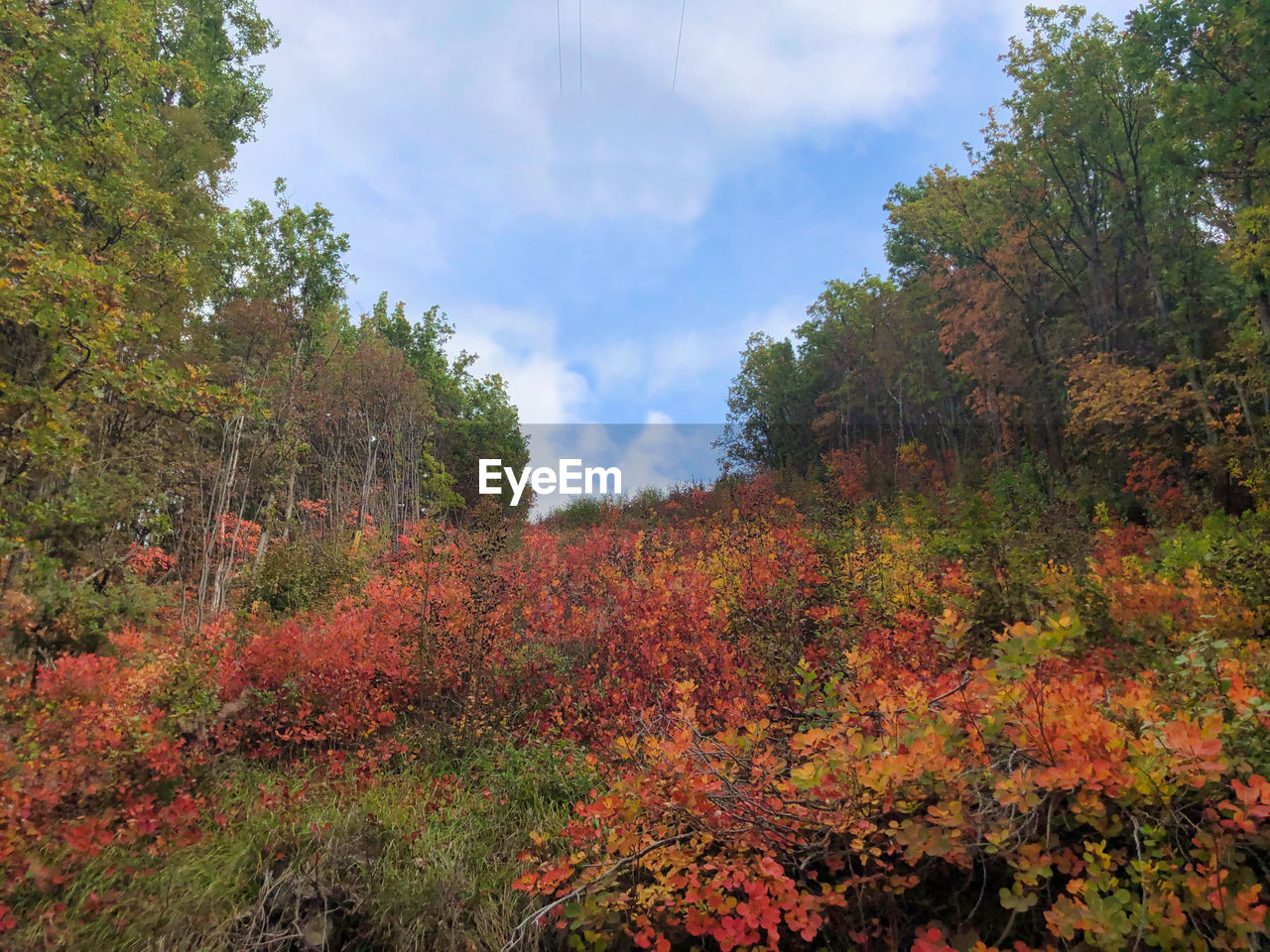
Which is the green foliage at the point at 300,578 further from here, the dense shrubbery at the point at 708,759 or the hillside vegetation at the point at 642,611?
the dense shrubbery at the point at 708,759

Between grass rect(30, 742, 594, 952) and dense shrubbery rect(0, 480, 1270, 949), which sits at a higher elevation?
dense shrubbery rect(0, 480, 1270, 949)

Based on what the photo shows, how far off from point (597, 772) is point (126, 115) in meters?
9.66

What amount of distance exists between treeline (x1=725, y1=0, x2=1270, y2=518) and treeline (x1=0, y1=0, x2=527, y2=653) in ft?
45.3

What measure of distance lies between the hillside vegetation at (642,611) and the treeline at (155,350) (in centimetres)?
8

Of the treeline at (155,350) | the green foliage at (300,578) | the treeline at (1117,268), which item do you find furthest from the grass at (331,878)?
the treeline at (1117,268)

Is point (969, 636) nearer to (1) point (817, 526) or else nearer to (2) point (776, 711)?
(2) point (776, 711)

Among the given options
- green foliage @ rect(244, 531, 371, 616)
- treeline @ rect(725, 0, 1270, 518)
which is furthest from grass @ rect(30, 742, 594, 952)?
treeline @ rect(725, 0, 1270, 518)

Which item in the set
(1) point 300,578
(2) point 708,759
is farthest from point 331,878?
(1) point 300,578

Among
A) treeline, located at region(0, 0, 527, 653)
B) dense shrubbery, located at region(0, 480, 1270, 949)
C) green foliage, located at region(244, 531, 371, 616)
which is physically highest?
treeline, located at region(0, 0, 527, 653)

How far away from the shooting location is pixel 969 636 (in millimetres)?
5508

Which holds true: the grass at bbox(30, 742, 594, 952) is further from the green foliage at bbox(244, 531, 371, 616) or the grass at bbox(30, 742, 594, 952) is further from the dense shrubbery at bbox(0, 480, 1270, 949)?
the green foliage at bbox(244, 531, 371, 616)

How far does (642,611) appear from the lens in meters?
6.92

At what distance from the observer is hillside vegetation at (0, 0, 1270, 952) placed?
210 cm

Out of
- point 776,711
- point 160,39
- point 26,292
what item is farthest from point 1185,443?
point 160,39
